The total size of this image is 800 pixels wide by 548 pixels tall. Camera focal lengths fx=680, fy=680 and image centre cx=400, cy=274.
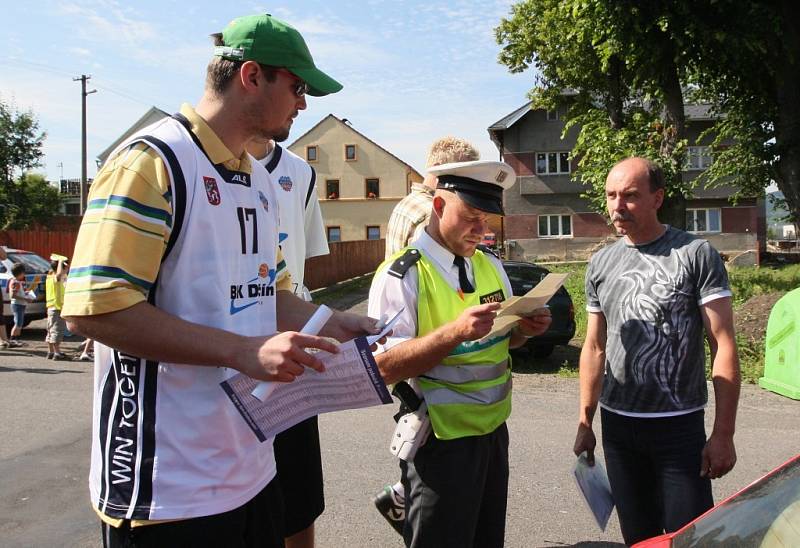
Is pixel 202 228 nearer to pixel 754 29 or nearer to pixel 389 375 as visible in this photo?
pixel 389 375

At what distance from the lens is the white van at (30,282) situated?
1427 centimetres

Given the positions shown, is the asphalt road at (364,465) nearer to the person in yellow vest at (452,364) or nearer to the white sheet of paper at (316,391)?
the person in yellow vest at (452,364)

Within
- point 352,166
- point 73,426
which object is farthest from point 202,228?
point 352,166

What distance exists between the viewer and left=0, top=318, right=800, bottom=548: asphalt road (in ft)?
14.3

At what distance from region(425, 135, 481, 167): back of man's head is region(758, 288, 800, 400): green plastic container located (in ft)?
6.42

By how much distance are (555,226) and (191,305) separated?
41136 millimetres

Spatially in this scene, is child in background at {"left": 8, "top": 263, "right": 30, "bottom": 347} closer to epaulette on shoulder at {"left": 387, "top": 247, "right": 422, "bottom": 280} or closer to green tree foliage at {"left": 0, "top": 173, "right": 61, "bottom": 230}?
epaulette on shoulder at {"left": 387, "top": 247, "right": 422, "bottom": 280}

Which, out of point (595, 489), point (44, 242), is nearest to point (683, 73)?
point (595, 489)

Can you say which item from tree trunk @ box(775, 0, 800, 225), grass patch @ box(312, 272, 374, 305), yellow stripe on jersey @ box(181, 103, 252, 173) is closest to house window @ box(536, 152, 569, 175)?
grass patch @ box(312, 272, 374, 305)

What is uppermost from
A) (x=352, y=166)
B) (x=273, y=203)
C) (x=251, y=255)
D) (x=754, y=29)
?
(x=352, y=166)

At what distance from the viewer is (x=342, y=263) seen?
28.0 meters

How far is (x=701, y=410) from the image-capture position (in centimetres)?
300

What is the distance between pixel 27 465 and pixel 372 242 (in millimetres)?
29826

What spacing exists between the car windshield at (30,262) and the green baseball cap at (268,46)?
15160 mm
